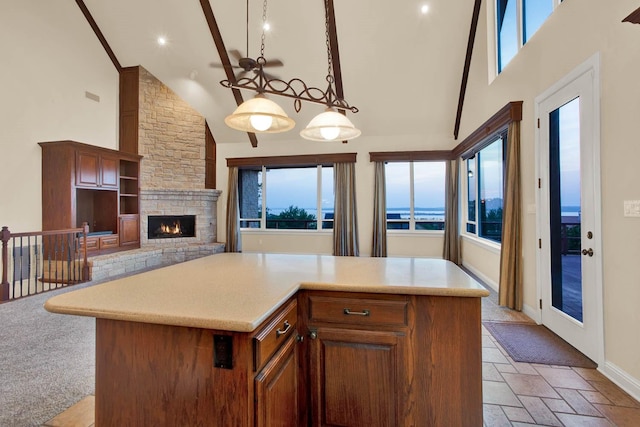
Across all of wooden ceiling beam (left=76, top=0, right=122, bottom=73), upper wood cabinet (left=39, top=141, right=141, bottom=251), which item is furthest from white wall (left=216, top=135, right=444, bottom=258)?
wooden ceiling beam (left=76, top=0, right=122, bottom=73)

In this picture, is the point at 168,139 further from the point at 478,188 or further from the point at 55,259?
the point at 478,188

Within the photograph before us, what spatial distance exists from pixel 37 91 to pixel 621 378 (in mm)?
7781

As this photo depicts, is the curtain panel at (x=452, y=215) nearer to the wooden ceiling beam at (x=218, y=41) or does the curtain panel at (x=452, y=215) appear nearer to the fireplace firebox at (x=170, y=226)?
the wooden ceiling beam at (x=218, y=41)

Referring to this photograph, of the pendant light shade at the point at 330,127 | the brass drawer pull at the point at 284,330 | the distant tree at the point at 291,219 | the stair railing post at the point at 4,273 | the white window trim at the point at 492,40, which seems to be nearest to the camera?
the brass drawer pull at the point at 284,330

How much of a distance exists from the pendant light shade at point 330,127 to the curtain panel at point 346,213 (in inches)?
181

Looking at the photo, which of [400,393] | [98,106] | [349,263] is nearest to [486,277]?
[349,263]

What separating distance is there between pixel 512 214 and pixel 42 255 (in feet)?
22.5

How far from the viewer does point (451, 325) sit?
4.60ft

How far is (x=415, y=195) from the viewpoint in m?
6.93

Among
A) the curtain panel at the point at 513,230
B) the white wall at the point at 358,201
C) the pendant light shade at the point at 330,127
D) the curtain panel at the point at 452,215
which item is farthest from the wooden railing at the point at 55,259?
the curtain panel at the point at 452,215

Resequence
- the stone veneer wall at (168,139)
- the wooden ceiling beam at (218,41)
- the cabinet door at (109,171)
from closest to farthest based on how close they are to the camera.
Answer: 1. the wooden ceiling beam at (218,41)
2. the cabinet door at (109,171)
3. the stone veneer wall at (168,139)

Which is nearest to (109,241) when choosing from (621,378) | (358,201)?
(358,201)

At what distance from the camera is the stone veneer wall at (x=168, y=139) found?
6.58m

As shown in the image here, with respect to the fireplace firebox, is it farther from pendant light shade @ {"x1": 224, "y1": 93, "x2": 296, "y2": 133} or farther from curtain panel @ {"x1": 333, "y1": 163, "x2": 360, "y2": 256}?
pendant light shade @ {"x1": 224, "y1": 93, "x2": 296, "y2": 133}
